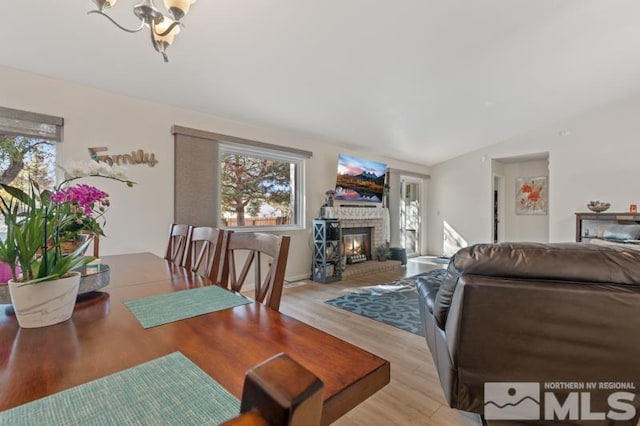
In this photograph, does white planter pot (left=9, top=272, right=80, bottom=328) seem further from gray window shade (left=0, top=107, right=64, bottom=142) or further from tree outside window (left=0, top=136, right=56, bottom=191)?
gray window shade (left=0, top=107, right=64, bottom=142)

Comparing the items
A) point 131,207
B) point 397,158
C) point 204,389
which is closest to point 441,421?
point 204,389

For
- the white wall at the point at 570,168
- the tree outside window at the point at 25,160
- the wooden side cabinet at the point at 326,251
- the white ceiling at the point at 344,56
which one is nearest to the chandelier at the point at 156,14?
the white ceiling at the point at 344,56

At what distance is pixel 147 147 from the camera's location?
319cm

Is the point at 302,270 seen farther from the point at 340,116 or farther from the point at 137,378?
the point at 137,378

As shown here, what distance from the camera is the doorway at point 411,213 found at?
23.4 feet

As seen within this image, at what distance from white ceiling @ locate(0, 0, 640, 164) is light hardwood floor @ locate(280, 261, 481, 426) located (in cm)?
238

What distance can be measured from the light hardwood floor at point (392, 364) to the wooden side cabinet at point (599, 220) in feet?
14.0

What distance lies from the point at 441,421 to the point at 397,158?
5.46 metres

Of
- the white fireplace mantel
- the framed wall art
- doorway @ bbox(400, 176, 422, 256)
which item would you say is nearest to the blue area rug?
the white fireplace mantel

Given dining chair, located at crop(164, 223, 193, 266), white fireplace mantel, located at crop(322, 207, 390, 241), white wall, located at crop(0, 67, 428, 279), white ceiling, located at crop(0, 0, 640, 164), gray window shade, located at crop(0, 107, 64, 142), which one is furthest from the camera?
white fireplace mantel, located at crop(322, 207, 390, 241)

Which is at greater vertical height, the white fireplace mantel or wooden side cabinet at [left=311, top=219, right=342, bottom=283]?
the white fireplace mantel

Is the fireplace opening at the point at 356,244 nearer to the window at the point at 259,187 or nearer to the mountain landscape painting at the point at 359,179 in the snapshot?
the mountain landscape painting at the point at 359,179

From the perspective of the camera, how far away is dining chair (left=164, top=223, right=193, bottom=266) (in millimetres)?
2011

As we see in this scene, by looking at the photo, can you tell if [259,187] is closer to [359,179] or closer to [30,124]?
[359,179]
